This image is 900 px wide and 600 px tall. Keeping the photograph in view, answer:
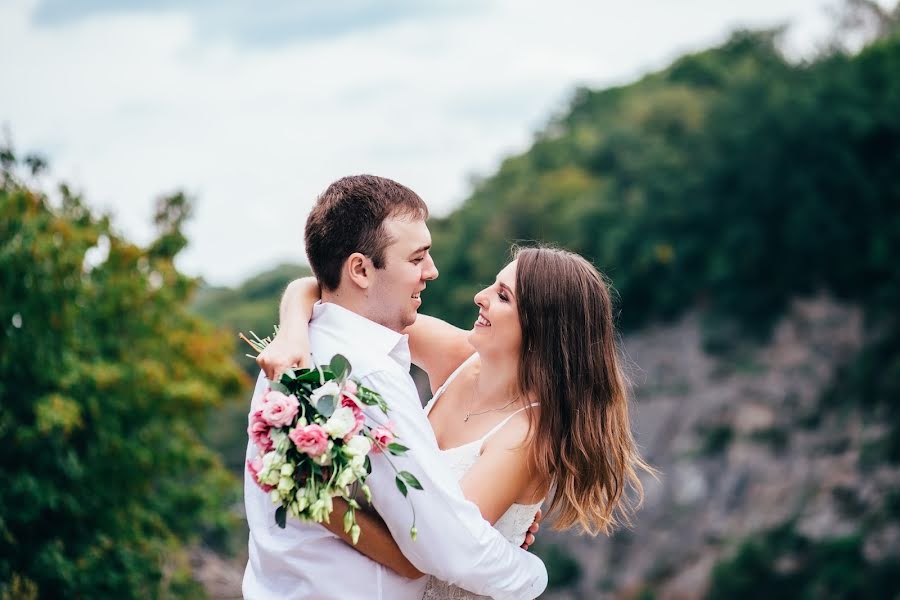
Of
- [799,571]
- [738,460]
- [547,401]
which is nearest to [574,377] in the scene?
[547,401]

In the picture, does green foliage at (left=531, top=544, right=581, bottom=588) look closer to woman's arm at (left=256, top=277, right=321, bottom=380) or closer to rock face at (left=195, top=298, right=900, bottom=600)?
rock face at (left=195, top=298, right=900, bottom=600)

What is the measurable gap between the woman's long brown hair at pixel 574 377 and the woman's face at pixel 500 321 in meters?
0.03

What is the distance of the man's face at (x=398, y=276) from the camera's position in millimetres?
3107

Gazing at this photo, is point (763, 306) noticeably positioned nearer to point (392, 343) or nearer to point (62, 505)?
point (62, 505)

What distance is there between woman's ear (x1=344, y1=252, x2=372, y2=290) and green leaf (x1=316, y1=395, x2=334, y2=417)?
0.49 meters

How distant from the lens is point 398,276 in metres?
3.11

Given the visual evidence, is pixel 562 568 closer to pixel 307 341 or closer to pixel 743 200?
pixel 743 200

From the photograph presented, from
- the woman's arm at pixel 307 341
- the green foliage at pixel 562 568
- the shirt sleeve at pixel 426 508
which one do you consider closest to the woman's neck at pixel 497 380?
the woman's arm at pixel 307 341

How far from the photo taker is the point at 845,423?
22.3 meters

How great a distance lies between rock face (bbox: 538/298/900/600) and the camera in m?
21.8

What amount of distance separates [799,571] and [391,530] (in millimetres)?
19262

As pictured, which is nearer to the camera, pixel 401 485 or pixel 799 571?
pixel 401 485

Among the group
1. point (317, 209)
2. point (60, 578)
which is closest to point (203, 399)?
point (60, 578)

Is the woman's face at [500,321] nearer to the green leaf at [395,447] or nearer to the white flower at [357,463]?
the green leaf at [395,447]
